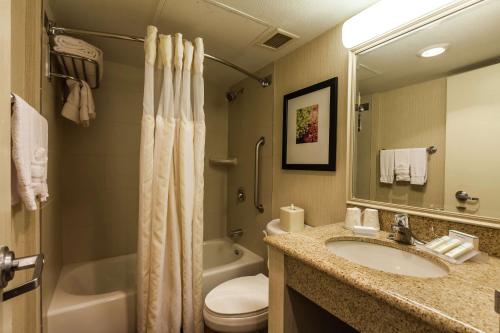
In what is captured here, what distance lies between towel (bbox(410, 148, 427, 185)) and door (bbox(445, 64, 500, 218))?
8 centimetres

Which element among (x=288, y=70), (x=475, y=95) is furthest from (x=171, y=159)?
(x=475, y=95)

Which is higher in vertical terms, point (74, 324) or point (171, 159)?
point (171, 159)

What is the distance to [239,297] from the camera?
53.9 inches

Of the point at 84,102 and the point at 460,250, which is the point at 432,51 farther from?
the point at 84,102

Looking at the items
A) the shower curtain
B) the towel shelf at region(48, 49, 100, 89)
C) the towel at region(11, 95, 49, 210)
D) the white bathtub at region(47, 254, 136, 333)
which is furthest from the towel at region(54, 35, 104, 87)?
the white bathtub at region(47, 254, 136, 333)

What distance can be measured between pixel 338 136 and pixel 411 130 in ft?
1.26

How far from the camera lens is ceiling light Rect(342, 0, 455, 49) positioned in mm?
963

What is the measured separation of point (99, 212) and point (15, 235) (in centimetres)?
124

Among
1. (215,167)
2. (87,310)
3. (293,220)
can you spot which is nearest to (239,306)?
(293,220)

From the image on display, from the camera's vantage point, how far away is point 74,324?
4.06 feet

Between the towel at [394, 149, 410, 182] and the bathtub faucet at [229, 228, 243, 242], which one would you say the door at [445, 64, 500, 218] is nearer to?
the towel at [394, 149, 410, 182]

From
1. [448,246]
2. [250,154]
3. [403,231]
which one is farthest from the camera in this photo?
[250,154]

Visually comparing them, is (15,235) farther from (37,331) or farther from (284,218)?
(284,218)

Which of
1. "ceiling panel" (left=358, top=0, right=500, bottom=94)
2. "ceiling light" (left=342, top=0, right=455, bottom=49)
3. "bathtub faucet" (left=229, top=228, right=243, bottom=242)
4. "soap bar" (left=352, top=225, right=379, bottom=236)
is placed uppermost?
"ceiling light" (left=342, top=0, right=455, bottom=49)
